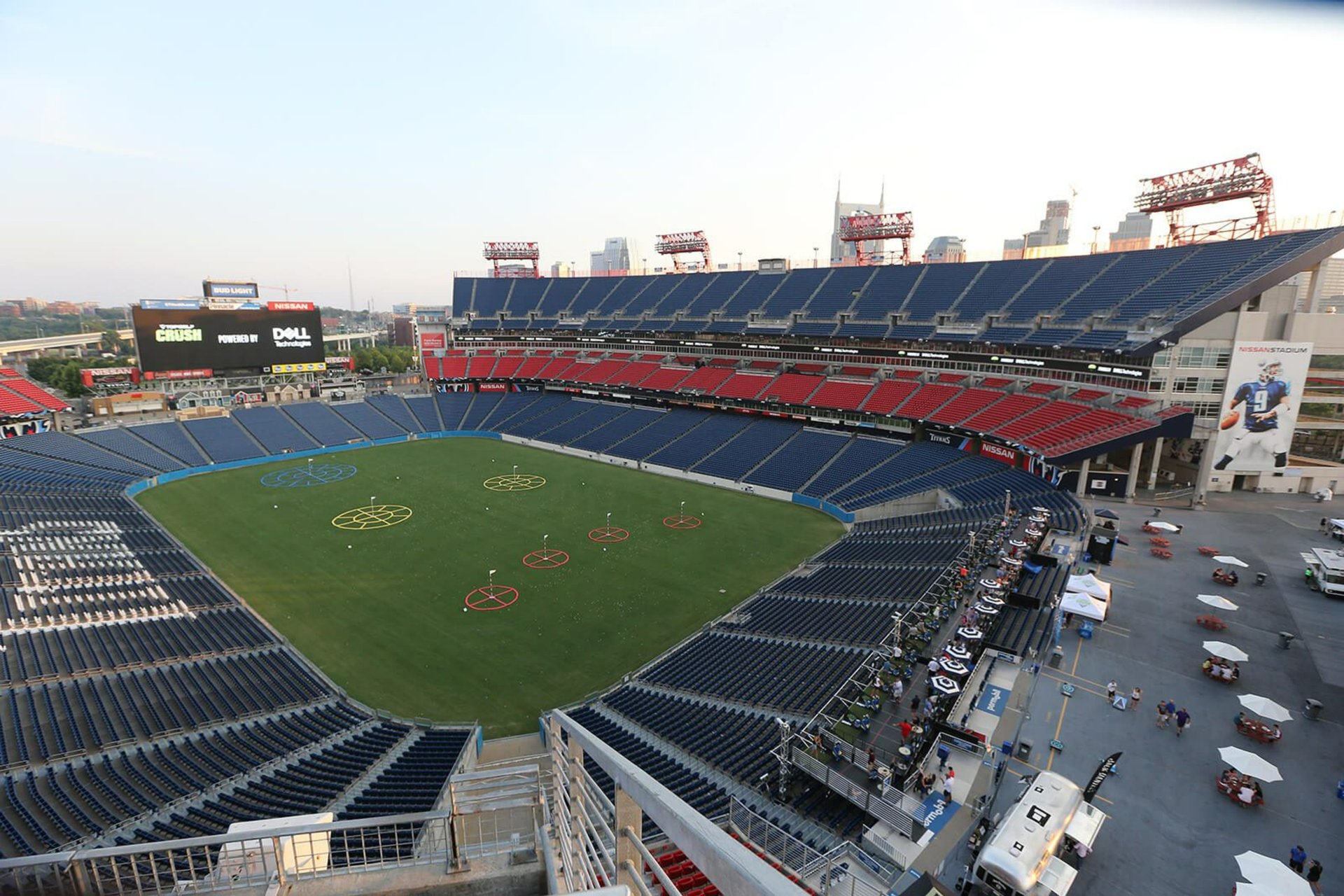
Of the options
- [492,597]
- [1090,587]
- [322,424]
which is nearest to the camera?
[1090,587]

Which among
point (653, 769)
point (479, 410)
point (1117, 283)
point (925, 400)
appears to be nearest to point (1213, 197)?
point (1117, 283)

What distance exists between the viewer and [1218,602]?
86.4 feet

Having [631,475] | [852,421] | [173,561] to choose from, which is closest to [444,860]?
[173,561]

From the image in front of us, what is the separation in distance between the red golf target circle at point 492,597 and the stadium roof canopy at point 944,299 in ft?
143

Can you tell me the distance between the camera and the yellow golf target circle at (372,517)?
146 feet

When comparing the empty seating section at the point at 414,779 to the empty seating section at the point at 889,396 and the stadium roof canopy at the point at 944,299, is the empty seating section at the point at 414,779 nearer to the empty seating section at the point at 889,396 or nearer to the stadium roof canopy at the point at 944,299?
the empty seating section at the point at 889,396

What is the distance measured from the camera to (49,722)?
20531mm

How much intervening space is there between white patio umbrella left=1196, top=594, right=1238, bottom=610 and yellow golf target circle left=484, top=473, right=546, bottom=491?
44965mm

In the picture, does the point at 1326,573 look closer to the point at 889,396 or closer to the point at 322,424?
the point at 889,396

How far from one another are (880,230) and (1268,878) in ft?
223

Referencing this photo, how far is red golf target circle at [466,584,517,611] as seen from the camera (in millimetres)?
33088

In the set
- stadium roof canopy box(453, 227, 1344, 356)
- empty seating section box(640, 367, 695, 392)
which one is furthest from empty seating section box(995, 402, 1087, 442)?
empty seating section box(640, 367, 695, 392)

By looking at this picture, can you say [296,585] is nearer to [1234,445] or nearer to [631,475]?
[631,475]

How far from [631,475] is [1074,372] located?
3831 cm
